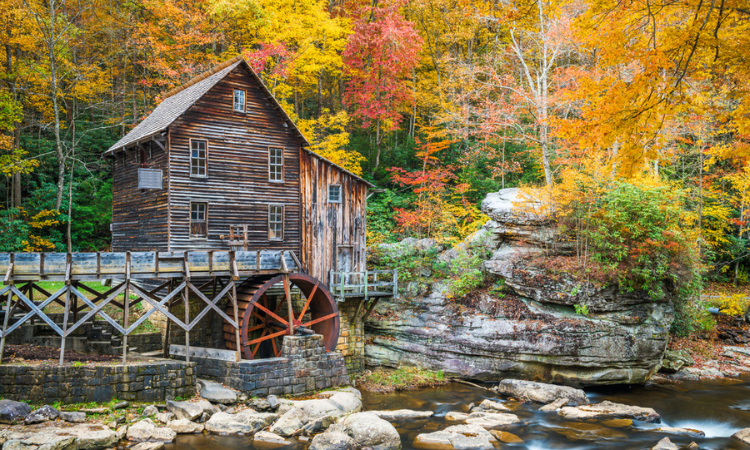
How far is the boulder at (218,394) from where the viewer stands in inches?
440

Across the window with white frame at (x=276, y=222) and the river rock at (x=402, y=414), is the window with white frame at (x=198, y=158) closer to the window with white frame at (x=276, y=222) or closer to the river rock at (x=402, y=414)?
the window with white frame at (x=276, y=222)

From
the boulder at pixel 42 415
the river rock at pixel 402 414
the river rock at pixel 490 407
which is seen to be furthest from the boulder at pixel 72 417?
the river rock at pixel 490 407

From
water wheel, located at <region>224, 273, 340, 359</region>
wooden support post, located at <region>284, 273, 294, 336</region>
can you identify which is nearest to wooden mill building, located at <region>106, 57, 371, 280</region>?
water wheel, located at <region>224, 273, 340, 359</region>

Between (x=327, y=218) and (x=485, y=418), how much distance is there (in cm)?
864

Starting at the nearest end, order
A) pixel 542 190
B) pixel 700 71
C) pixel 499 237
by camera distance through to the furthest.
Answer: pixel 700 71 < pixel 542 190 < pixel 499 237

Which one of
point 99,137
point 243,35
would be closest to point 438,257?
point 243,35

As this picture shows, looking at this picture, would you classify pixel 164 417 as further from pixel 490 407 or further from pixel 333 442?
pixel 490 407

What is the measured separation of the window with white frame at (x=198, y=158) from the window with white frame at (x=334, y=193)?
4.37m

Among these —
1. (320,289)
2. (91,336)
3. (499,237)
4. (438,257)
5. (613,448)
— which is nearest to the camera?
(613,448)

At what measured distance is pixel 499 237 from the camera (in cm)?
1738

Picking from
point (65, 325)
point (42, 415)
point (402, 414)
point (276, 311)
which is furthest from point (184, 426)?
point (276, 311)

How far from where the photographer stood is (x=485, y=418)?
11.6 meters

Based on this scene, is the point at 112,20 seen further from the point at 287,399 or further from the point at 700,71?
the point at 700,71

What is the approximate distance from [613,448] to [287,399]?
7585mm
